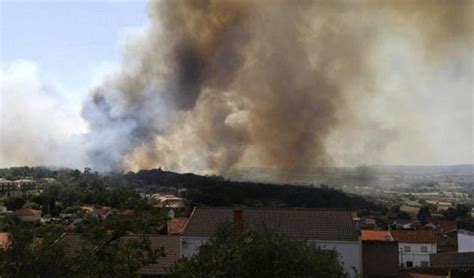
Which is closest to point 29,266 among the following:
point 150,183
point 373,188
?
point 150,183

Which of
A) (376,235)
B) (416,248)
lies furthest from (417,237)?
(376,235)

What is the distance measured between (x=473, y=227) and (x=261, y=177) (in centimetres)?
1817

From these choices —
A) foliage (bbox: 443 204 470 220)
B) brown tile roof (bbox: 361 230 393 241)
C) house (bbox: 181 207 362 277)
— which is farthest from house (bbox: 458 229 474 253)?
foliage (bbox: 443 204 470 220)

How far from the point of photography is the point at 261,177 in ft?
169

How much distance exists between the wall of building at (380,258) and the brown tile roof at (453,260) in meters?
6.52

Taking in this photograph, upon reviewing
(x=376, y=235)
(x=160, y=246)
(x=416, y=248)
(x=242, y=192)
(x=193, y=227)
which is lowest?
(x=416, y=248)

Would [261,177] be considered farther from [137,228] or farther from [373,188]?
[137,228]

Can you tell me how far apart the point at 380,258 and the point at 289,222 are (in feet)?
11.1

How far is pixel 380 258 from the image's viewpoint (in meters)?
19.1

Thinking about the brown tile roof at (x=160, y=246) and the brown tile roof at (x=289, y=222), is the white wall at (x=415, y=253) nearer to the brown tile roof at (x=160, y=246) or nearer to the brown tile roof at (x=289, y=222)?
the brown tile roof at (x=289, y=222)

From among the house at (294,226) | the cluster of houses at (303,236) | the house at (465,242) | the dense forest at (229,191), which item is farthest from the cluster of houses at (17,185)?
the house at (294,226)

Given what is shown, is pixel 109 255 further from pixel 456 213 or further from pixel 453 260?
pixel 456 213

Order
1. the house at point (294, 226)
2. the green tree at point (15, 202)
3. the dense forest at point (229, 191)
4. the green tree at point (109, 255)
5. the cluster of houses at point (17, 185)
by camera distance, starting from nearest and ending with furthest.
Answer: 1. the green tree at point (109, 255)
2. the house at point (294, 226)
3. the dense forest at point (229, 191)
4. the green tree at point (15, 202)
5. the cluster of houses at point (17, 185)

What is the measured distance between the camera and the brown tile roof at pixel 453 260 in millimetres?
24359
